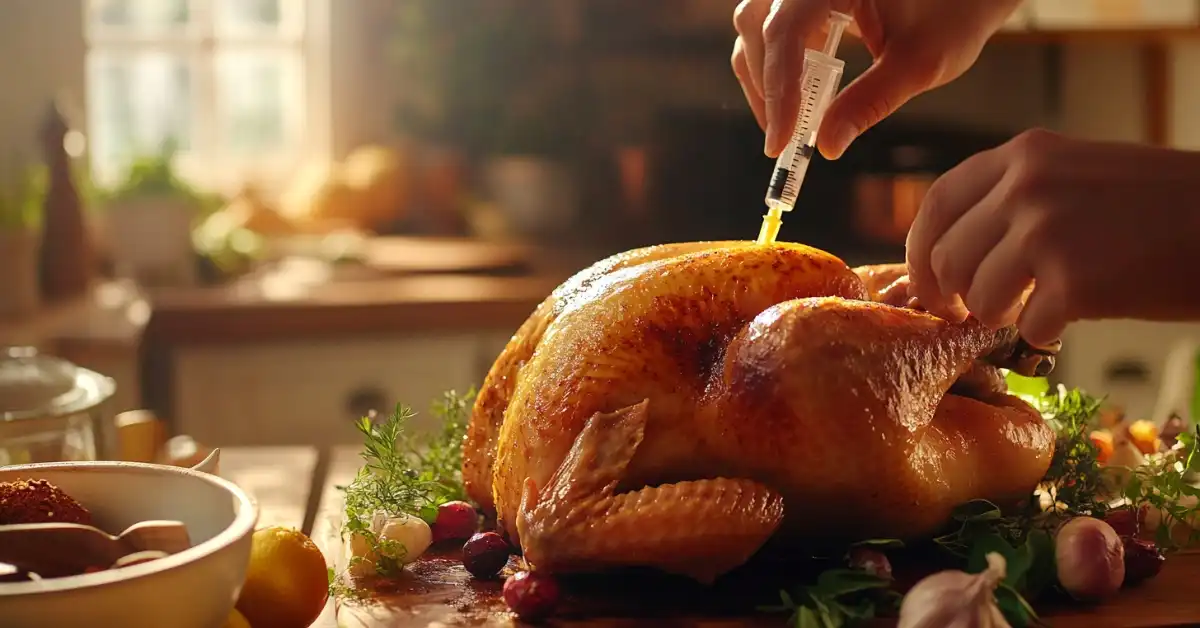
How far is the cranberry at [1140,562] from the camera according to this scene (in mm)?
1137

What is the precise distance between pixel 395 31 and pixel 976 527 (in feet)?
11.0

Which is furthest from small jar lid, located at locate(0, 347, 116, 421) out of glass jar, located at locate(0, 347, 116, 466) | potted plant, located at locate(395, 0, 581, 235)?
potted plant, located at locate(395, 0, 581, 235)

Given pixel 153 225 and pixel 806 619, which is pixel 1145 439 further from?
pixel 153 225

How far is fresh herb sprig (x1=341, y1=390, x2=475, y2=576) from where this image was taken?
3.90 ft

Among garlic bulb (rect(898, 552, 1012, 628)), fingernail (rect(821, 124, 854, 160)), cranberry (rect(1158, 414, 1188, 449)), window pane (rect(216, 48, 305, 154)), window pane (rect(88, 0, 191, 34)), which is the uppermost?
window pane (rect(88, 0, 191, 34))

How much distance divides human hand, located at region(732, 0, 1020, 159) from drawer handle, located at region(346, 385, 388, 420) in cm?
173

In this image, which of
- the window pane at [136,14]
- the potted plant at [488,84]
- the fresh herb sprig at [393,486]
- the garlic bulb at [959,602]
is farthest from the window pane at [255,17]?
the garlic bulb at [959,602]

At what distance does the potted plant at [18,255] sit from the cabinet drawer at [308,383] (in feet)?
1.15

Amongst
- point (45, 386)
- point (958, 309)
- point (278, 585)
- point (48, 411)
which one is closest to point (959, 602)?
point (958, 309)

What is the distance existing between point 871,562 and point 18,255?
2235 mm

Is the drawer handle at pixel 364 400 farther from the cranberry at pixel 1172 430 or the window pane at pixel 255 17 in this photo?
the cranberry at pixel 1172 430

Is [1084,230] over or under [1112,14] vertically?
under

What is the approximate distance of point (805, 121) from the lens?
139cm

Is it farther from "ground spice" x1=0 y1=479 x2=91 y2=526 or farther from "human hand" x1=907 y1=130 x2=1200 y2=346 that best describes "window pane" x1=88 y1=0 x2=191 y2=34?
"human hand" x1=907 y1=130 x2=1200 y2=346
